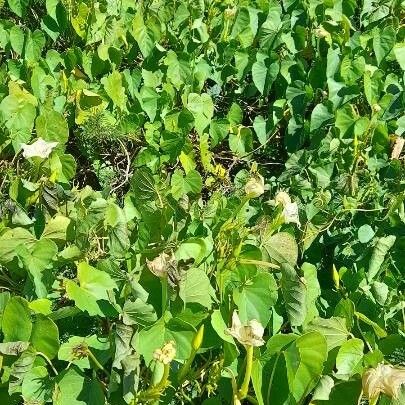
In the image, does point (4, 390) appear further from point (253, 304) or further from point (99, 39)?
point (99, 39)

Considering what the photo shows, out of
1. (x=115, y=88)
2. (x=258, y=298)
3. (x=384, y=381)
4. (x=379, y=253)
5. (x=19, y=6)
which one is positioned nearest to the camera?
(x=384, y=381)

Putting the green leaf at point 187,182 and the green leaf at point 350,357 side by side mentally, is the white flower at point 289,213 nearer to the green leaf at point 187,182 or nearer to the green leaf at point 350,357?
the green leaf at point 350,357

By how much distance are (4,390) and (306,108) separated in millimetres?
1396

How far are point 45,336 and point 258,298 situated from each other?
39 cm

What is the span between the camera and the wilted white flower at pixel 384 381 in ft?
3.58

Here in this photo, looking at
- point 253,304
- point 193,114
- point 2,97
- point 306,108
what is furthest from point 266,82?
point 253,304

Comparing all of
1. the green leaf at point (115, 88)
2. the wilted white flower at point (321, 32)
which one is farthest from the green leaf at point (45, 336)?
the wilted white flower at point (321, 32)

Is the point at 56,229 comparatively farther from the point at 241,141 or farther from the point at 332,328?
the point at 241,141

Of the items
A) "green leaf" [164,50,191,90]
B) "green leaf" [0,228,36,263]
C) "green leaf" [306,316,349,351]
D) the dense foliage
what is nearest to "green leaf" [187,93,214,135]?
the dense foliage

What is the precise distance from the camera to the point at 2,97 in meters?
2.08

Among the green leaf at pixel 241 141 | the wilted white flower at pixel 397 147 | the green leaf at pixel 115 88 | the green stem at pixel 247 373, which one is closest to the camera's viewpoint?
the green stem at pixel 247 373

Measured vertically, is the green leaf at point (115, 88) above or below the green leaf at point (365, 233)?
above

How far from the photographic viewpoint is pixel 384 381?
1.10 metres

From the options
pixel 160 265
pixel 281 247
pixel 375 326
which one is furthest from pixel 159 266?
pixel 375 326
